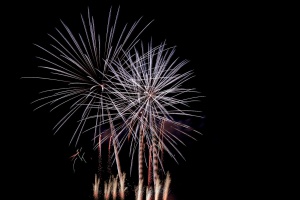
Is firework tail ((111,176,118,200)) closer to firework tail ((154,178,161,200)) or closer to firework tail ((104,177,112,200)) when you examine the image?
firework tail ((104,177,112,200))

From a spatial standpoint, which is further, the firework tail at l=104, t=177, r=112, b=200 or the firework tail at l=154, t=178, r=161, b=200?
the firework tail at l=104, t=177, r=112, b=200

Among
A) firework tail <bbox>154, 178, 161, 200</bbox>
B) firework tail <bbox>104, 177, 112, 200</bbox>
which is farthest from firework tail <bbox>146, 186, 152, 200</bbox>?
firework tail <bbox>104, 177, 112, 200</bbox>

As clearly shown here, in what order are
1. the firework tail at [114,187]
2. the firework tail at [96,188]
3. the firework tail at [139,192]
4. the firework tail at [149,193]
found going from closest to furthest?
1. the firework tail at [149,193]
2. the firework tail at [139,192]
3. the firework tail at [114,187]
4. the firework tail at [96,188]

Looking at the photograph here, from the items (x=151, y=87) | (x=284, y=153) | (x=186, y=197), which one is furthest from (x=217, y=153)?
(x=151, y=87)

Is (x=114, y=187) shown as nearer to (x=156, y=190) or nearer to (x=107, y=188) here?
(x=107, y=188)

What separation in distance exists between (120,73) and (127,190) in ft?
19.7

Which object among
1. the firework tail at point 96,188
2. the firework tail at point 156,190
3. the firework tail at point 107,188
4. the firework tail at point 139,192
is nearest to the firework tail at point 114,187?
the firework tail at point 107,188

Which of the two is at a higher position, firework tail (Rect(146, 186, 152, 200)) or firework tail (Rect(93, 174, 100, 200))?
firework tail (Rect(93, 174, 100, 200))

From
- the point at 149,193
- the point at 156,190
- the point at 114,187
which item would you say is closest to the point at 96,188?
the point at 114,187

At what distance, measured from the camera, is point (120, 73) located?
7922mm

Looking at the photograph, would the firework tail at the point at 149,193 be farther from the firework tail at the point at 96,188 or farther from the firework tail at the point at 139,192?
the firework tail at the point at 96,188

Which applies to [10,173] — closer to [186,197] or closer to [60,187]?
[60,187]

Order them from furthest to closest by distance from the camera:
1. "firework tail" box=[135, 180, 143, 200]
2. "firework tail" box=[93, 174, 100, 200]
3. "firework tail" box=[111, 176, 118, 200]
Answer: "firework tail" box=[93, 174, 100, 200] → "firework tail" box=[111, 176, 118, 200] → "firework tail" box=[135, 180, 143, 200]

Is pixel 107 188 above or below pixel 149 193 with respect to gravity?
above
